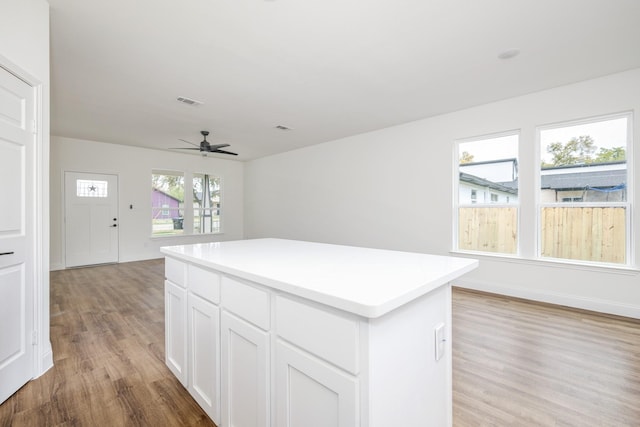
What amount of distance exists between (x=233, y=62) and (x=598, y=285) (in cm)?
469

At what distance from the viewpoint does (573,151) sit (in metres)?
3.56

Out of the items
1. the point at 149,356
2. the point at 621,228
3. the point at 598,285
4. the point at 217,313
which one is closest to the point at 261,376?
the point at 217,313

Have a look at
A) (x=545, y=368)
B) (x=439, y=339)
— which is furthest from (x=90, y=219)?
(x=545, y=368)

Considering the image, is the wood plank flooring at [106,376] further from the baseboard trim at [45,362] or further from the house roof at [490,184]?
the house roof at [490,184]

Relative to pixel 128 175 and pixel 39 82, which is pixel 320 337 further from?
pixel 128 175

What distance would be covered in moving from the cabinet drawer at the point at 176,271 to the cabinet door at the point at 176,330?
0.11ft

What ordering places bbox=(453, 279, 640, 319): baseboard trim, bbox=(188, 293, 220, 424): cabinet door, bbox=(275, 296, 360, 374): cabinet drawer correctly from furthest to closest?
1. bbox=(453, 279, 640, 319): baseboard trim
2. bbox=(188, 293, 220, 424): cabinet door
3. bbox=(275, 296, 360, 374): cabinet drawer

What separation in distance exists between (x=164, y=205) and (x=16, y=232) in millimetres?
5766

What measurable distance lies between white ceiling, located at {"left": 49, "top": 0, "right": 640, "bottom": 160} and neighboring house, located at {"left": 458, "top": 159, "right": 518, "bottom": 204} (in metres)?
0.90

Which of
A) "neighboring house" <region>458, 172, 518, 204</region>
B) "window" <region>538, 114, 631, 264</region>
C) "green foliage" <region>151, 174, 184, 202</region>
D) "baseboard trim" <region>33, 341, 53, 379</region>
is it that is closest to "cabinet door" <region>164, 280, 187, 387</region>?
"baseboard trim" <region>33, 341, 53, 379</region>

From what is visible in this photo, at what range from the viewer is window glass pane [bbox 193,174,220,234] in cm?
791

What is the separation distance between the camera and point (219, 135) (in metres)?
5.81

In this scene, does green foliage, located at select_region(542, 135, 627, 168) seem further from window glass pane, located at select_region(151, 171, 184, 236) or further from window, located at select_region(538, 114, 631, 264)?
window glass pane, located at select_region(151, 171, 184, 236)

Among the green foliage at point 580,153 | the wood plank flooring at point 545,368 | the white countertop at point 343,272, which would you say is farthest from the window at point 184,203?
the green foliage at point 580,153
